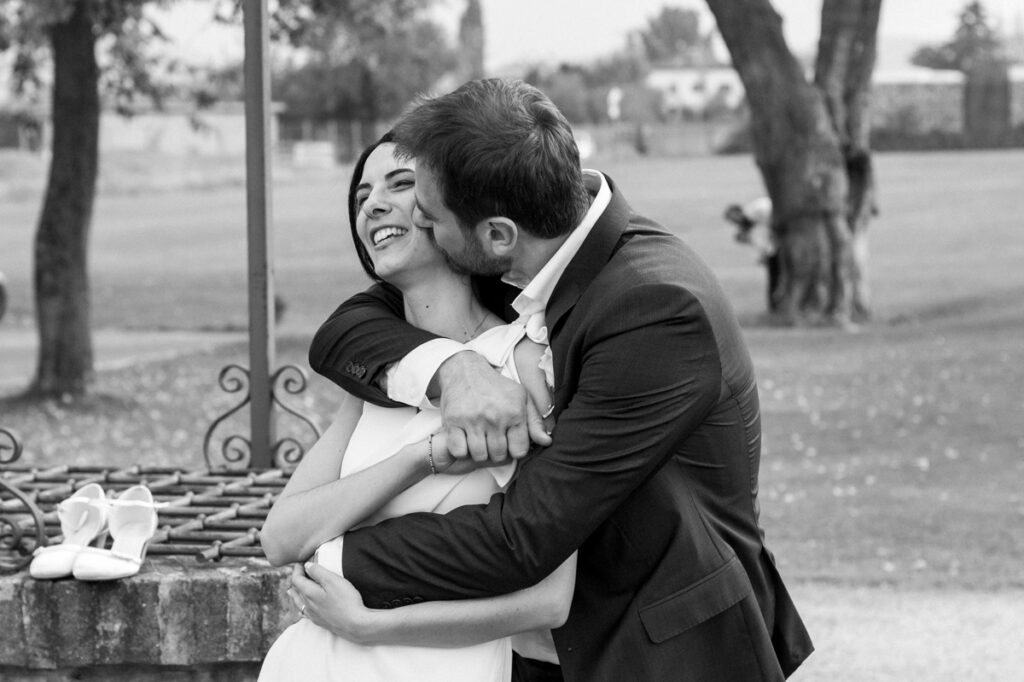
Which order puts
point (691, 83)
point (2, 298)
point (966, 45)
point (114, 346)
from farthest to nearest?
point (691, 83) < point (966, 45) < point (2, 298) < point (114, 346)

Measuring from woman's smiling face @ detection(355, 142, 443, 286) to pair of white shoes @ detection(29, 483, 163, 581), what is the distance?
98 cm

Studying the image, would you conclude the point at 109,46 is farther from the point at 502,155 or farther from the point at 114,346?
the point at 502,155

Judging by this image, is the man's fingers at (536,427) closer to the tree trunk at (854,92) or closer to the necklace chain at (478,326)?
the necklace chain at (478,326)

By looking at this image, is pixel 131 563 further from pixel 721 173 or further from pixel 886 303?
pixel 721 173

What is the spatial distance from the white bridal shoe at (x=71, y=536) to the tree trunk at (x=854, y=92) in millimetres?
13919

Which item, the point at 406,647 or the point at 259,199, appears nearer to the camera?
the point at 406,647

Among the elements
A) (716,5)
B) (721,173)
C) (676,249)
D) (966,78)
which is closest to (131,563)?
(676,249)

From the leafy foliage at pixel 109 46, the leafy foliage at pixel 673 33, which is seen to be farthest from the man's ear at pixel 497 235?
the leafy foliage at pixel 673 33

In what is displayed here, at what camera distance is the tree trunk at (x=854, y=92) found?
16.4 m

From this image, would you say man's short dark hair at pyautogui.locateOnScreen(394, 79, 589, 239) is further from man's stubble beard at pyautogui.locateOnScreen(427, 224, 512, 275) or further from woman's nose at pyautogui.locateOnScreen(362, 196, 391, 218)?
woman's nose at pyautogui.locateOnScreen(362, 196, 391, 218)

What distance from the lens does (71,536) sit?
3.34 meters

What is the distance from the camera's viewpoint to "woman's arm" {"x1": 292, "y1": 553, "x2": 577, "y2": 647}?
2342 millimetres

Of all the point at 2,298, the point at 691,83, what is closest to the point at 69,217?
the point at 2,298

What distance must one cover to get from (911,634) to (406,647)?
3.79 metres
